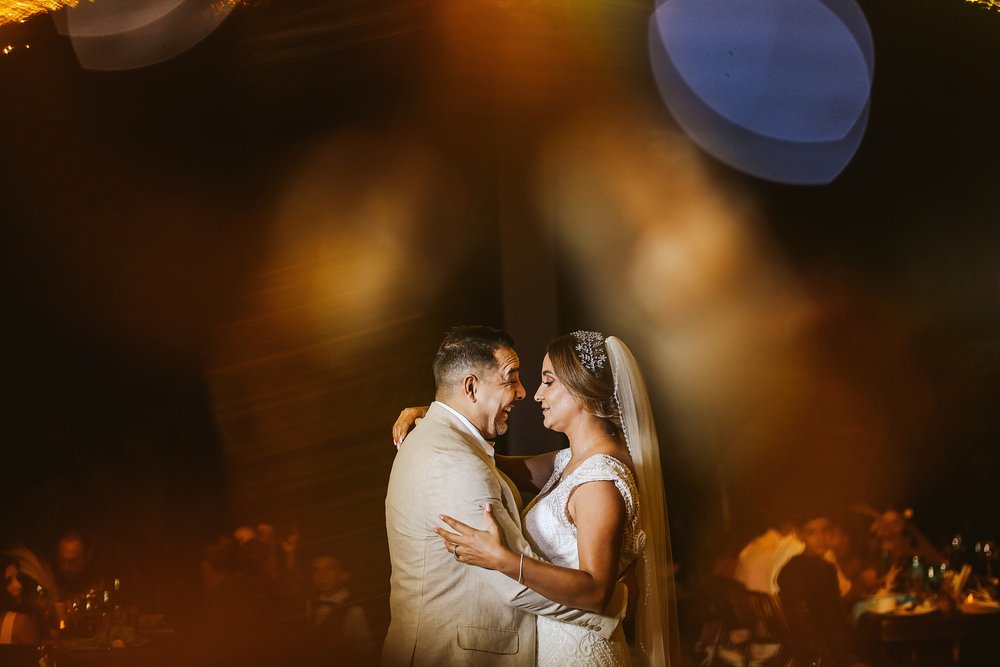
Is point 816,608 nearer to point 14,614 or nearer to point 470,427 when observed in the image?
point 470,427

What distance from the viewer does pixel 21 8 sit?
327cm

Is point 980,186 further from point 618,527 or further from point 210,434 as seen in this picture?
point 210,434

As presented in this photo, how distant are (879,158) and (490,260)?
8.54 feet

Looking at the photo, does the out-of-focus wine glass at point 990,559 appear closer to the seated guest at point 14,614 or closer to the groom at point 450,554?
the groom at point 450,554

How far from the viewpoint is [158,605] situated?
428cm

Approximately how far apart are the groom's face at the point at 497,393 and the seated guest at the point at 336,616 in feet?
6.44

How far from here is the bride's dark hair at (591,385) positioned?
9.34 ft

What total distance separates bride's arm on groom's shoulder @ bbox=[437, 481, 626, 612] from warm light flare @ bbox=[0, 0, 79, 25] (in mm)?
2459

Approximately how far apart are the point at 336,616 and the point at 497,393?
217 centimetres

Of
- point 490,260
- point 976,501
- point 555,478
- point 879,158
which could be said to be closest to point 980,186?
point 879,158

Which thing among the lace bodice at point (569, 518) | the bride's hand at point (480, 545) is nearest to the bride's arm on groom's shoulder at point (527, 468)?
the lace bodice at point (569, 518)

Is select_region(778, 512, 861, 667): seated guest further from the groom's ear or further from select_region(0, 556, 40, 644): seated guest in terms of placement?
select_region(0, 556, 40, 644): seated guest

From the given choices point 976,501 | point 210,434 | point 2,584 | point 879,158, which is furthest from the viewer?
point 976,501

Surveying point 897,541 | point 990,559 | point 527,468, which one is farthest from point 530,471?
point 897,541
